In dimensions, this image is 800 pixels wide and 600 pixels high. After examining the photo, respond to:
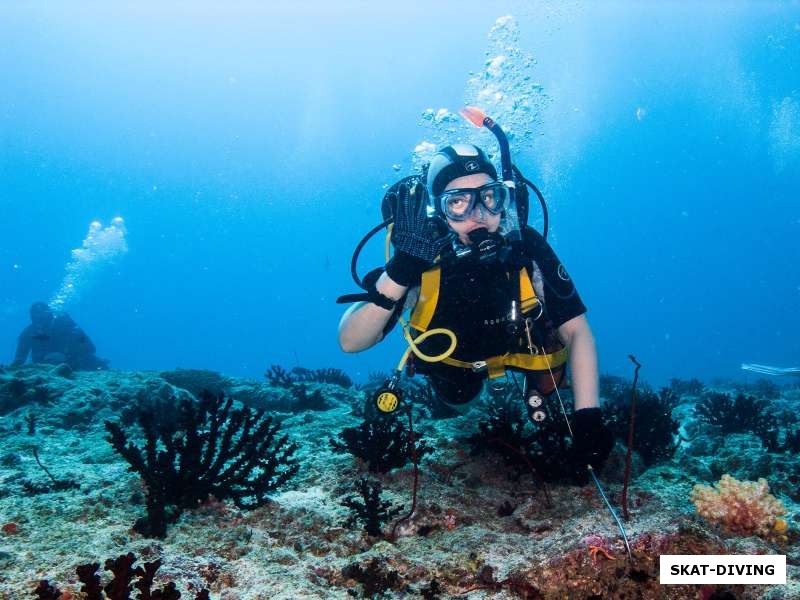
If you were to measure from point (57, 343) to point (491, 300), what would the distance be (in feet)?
63.5

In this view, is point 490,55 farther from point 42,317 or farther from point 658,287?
point 658,287

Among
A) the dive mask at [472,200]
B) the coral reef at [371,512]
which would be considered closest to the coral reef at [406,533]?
the coral reef at [371,512]

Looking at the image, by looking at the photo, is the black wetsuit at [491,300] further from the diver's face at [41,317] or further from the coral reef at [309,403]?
the diver's face at [41,317]

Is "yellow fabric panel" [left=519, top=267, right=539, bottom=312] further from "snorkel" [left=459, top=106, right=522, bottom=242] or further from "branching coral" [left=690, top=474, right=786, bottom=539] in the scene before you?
"branching coral" [left=690, top=474, right=786, bottom=539]

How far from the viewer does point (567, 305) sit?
12.7 ft

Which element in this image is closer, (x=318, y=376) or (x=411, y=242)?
(x=411, y=242)

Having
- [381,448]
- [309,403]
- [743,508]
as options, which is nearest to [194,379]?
[309,403]

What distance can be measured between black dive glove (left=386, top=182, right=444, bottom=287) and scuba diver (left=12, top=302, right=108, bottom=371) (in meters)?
Answer: 17.5

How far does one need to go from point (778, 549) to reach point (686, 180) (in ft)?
552

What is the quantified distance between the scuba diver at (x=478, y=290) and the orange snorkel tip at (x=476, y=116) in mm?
304

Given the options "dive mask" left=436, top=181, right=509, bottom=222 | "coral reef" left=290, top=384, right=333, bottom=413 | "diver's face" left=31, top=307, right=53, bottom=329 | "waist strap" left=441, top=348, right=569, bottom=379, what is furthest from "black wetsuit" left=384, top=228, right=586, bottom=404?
"diver's face" left=31, top=307, right=53, bottom=329

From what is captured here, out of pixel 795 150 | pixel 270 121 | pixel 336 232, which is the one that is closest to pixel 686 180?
pixel 795 150

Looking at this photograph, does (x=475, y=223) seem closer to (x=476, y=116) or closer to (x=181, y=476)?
(x=476, y=116)

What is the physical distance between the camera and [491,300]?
3879 mm
